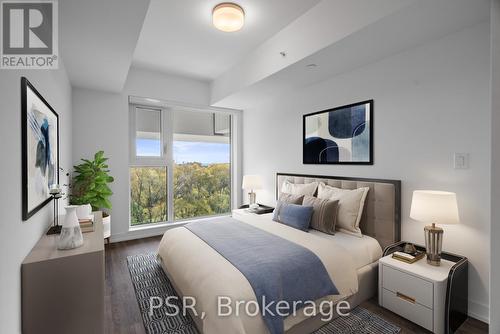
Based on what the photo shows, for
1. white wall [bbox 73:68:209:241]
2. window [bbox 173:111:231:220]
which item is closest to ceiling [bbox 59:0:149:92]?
white wall [bbox 73:68:209:241]

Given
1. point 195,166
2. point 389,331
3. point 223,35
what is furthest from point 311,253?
point 195,166

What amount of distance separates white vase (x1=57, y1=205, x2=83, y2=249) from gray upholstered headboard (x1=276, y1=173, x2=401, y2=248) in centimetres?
264

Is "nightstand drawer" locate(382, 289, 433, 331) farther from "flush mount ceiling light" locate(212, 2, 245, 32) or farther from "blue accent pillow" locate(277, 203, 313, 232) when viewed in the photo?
"flush mount ceiling light" locate(212, 2, 245, 32)

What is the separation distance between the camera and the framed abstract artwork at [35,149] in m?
1.42

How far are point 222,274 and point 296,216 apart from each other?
50.4 inches

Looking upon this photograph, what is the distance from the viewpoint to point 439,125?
216cm

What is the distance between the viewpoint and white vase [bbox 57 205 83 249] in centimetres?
161

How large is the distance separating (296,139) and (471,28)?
217 cm

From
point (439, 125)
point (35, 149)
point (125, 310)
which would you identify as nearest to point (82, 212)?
point (35, 149)

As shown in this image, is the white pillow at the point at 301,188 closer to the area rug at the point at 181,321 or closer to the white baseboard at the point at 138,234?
the area rug at the point at 181,321

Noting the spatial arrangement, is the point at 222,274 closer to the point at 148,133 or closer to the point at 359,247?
the point at 359,247

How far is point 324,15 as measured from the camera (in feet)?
7.31

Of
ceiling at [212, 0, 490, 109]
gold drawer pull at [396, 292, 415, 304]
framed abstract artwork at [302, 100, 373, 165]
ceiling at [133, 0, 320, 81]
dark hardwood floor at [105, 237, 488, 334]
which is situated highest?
ceiling at [133, 0, 320, 81]

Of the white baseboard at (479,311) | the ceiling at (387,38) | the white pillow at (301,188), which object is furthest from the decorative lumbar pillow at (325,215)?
the ceiling at (387,38)
